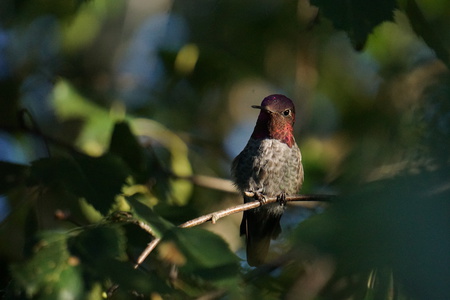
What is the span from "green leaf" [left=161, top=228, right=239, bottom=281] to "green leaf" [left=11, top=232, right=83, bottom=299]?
0.25 meters

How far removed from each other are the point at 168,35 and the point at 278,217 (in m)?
1.80

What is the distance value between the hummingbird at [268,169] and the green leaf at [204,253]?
82.6 inches

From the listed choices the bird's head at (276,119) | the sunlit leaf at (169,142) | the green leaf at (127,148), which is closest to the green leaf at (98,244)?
the green leaf at (127,148)

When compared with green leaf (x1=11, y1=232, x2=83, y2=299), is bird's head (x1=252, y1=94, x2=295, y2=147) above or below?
above

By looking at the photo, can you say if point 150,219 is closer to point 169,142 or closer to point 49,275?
point 49,275

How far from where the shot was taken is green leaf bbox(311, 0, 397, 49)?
1.64 meters

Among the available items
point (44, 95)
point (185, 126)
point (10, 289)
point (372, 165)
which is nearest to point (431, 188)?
point (372, 165)

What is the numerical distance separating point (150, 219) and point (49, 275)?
1.06ft

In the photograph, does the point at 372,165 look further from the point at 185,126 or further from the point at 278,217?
the point at 185,126

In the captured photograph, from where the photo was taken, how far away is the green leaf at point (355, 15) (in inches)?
64.7

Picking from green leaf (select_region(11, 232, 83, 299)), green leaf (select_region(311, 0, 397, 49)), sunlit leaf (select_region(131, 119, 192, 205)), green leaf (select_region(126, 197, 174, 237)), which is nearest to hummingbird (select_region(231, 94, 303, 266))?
sunlit leaf (select_region(131, 119, 192, 205))

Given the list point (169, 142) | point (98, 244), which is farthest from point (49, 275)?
point (169, 142)

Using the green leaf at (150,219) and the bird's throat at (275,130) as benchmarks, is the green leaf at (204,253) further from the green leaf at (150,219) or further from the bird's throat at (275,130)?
the bird's throat at (275,130)

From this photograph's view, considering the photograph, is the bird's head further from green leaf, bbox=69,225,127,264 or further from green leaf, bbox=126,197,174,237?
green leaf, bbox=69,225,127,264
